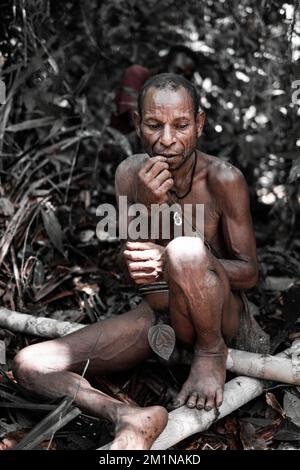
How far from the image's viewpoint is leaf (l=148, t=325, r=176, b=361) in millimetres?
2545

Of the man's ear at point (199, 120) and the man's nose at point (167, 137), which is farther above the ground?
the man's ear at point (199, 120)

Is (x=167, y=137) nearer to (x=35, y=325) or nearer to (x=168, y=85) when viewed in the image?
(x=168, y=85)

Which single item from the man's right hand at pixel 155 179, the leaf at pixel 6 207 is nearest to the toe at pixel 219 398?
the man's right hand at pixel 155 179

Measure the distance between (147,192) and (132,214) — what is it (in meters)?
0.25

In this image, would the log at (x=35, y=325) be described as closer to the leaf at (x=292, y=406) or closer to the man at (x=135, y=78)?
the leaf at (x=292, y=406)

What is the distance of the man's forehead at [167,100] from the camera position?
255 centimetres

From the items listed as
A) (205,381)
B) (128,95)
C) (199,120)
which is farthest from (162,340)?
(128,95)

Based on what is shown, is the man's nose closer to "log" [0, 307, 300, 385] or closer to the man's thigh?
the man's thigh

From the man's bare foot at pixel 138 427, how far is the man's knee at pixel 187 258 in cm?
50

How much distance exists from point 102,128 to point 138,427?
3143 millimetres

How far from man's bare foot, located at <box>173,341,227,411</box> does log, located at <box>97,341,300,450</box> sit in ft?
0.11

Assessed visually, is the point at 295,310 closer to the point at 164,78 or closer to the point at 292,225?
the point at 164,78

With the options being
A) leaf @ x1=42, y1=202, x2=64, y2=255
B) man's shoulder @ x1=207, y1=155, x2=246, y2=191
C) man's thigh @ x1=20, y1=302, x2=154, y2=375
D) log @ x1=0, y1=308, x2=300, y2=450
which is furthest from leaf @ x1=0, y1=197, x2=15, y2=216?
man's shoulder @ x1=207, y1=155, x2=246, y2=191

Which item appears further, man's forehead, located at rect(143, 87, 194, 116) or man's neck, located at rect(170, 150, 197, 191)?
man's neck, located at rect(170, 150, 197, 191)
